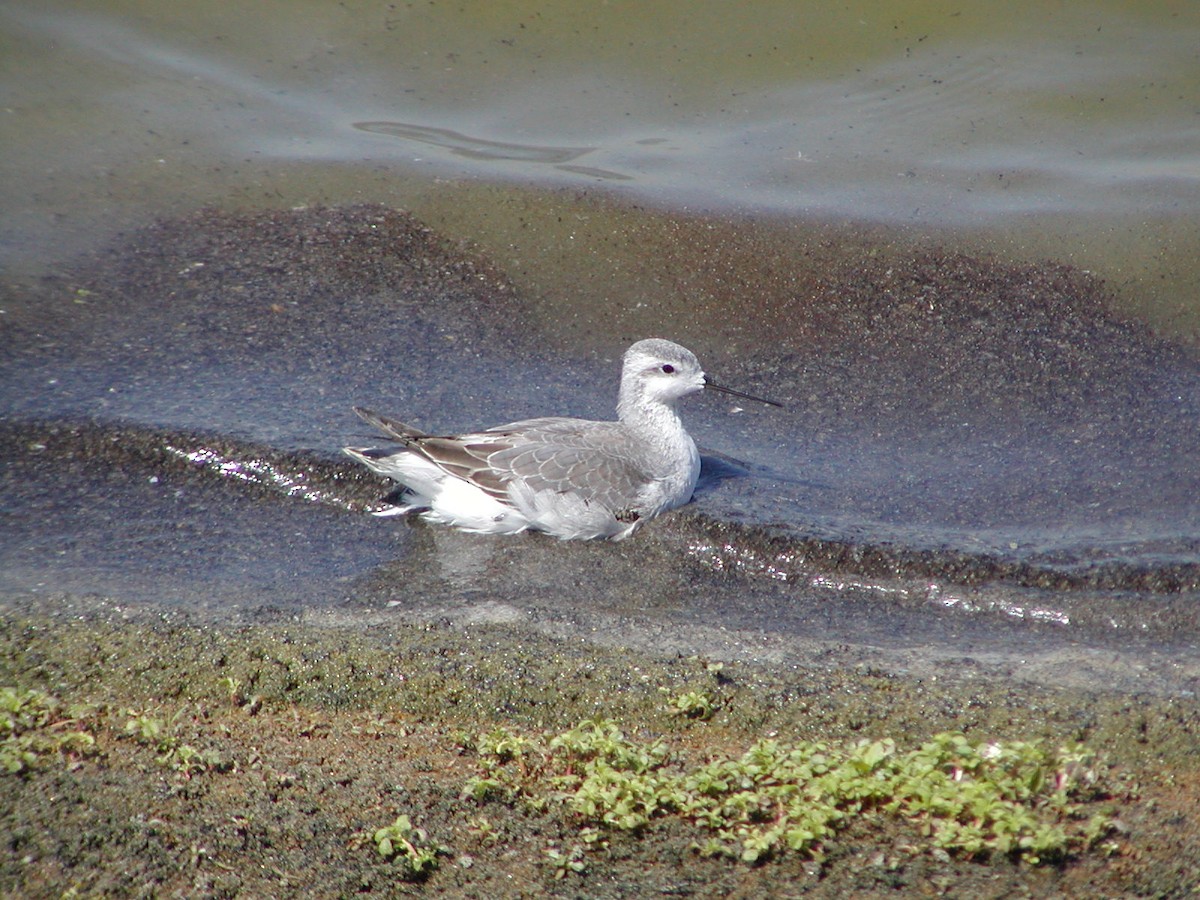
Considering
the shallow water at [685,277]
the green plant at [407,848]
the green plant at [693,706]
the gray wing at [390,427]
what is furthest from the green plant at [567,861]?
the gray wing at [390,427]

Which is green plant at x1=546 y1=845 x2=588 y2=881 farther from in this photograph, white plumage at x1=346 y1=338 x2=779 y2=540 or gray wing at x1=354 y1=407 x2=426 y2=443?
gray wing at x1=354 y1=407 x2=426 y2=443

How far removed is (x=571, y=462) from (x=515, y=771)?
109 inches

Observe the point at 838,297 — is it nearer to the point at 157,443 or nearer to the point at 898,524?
the point at 898,524

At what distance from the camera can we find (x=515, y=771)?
430 cm

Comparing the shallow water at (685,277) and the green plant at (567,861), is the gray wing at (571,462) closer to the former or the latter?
the shallow water at (685,277)

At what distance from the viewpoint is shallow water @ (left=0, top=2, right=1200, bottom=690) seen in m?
6.16

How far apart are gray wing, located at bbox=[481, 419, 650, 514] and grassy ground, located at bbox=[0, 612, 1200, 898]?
1639 millimetres

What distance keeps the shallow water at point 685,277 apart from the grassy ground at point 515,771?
682mm

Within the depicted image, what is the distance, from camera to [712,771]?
162 inches

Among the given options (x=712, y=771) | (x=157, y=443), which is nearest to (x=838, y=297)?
(x=157, y=443)

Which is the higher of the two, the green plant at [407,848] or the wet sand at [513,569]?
the wet sand at [513,569]

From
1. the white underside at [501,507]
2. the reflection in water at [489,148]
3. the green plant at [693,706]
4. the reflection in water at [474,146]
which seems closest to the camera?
the green plant at [693,706]

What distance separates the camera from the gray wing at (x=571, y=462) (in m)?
6.72

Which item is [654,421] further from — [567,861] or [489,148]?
[489,148]
